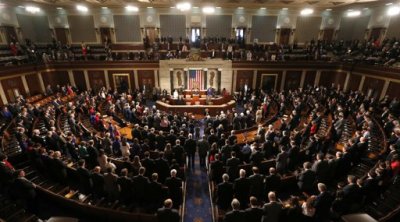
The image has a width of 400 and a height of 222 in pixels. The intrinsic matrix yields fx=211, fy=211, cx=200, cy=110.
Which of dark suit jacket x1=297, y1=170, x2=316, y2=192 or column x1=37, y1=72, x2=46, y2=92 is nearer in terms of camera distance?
dark suit jacket x1=297, y1=170, x2=316, y2=192

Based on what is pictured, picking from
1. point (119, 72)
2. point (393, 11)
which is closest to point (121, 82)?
point (119, 72)

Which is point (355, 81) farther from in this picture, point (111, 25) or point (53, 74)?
point (53, 74)

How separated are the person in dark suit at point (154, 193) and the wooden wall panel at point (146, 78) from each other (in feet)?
50.7

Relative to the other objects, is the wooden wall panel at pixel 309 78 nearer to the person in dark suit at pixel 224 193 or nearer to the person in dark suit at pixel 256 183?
the person in dark suit at pixel 256 183

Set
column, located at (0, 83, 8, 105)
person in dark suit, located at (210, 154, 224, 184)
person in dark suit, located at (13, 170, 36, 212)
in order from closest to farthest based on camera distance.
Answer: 1. person in dark suit, located at (13, 170, 36, 212)
2. person in dark suit, located at (210, 154, 224, 184)
3. column, located at (0, 83, 8, 105)

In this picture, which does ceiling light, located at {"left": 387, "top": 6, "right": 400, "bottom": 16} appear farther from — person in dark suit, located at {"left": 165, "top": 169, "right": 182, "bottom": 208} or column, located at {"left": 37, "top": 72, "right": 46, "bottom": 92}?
column, located at {"left": 37, "top": 72, "right": 46, "bottom": 92}

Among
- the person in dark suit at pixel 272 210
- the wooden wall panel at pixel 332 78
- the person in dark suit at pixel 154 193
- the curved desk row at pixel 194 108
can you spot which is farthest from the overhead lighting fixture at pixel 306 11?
the person in dark suit at pixel 154 193

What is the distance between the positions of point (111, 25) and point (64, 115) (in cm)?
1278

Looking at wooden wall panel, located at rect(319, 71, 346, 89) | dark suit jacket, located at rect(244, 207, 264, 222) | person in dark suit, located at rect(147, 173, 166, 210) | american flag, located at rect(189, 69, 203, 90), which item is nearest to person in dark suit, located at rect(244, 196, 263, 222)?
dark suit jacket, located at rect(244, 207, 264, 222)

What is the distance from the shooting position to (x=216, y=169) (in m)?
6.40

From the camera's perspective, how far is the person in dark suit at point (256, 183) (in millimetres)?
5383

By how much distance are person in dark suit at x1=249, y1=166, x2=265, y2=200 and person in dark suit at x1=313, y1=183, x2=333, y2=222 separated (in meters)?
1.28

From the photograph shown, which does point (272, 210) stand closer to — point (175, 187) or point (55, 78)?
point (175, 187)

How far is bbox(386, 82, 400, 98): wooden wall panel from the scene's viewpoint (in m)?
13.8
